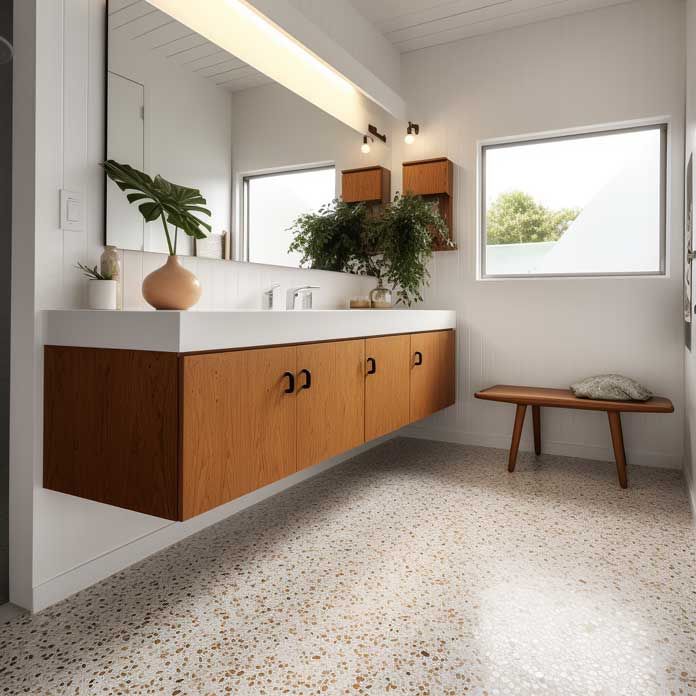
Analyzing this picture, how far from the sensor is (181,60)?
2129mm

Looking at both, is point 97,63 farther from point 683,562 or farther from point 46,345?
point 683,562

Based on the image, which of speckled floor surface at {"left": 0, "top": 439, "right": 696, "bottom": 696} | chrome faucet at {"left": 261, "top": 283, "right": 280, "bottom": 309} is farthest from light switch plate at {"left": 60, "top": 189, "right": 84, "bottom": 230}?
speckled floor surface at {"left": 0, "top": 439, "right": 696, "bottom": 696}

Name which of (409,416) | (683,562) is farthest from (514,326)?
(683,562)

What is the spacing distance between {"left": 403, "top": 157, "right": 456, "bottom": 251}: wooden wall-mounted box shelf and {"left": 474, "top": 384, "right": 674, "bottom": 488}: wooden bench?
1.06 meters

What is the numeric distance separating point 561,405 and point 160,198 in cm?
222

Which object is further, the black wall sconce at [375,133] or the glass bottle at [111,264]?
the black wall sconce at [375,133]

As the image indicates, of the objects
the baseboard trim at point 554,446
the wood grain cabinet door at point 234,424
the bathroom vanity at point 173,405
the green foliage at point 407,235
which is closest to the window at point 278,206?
the green foliage at point 407,235

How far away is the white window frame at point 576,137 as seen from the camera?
10.3ft

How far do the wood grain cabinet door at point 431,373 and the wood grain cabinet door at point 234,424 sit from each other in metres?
1.22

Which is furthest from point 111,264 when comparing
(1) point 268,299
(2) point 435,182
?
(2) point 435,182

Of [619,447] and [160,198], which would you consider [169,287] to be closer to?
[160,198]

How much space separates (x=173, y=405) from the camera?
151 cm

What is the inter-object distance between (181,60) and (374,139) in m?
1.68

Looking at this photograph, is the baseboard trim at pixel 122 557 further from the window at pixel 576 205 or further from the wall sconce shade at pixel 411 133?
the wall sconce shade at pixel 411 133
